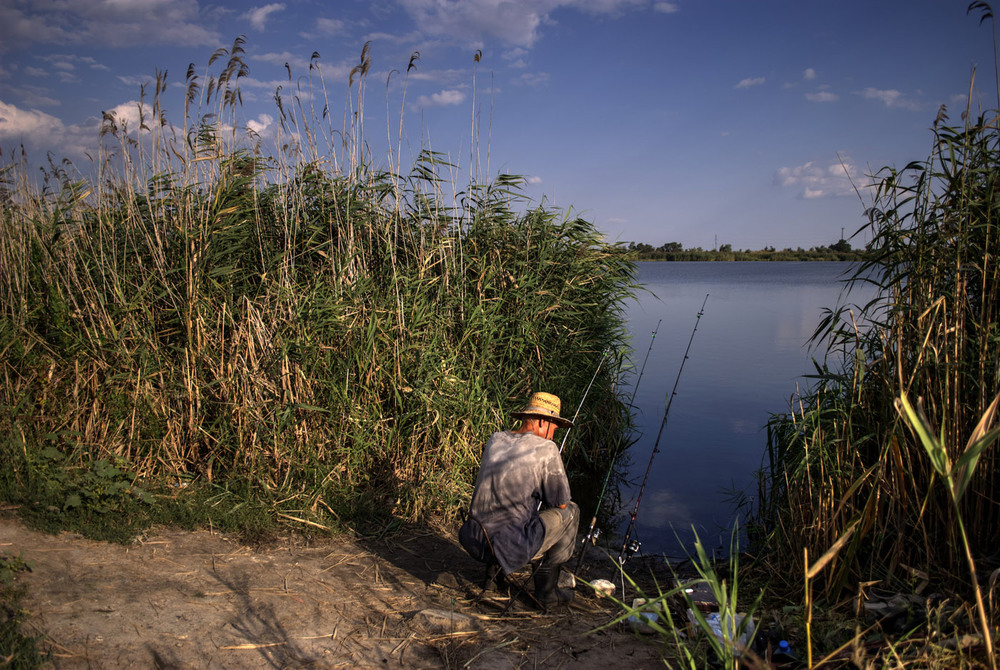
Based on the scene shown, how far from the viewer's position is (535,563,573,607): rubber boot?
371 cm

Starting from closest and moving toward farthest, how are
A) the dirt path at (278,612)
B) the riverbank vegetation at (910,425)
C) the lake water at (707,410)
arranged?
the dirt path at (278,612) → the riverbank vegetation at (910,425) → the lake water at (707,410)

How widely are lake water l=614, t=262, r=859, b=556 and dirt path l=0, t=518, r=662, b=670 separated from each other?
1021 mm

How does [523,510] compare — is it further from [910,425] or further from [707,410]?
[707,410]

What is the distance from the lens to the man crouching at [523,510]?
11.8 ft

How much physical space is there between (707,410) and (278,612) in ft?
25.3

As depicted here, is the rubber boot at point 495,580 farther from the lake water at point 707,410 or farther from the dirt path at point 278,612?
the lake water at point 707,410

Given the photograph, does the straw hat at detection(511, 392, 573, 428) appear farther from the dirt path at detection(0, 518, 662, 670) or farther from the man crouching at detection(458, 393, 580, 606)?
the dirt path at detection(0, 518, 662, 670)

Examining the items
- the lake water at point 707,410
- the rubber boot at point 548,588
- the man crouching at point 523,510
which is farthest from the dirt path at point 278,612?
the lake water at point 707,410

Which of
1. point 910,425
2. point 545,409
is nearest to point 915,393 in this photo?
point 910,425

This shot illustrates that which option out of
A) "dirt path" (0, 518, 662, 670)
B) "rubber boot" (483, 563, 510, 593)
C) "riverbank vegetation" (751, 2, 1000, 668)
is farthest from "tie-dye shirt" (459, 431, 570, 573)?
"riverbank vegetation" (751, 2, 1000, 668)

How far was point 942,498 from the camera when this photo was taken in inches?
141

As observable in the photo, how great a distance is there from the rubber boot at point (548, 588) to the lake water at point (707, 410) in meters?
0.74

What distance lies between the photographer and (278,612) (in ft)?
10.8

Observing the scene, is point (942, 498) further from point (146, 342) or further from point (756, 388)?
point (756, 388)
